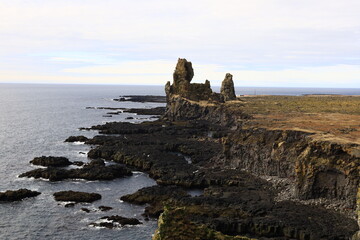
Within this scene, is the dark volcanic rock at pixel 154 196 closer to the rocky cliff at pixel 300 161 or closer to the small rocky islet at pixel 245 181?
the small rocky islet at pixel 245 181

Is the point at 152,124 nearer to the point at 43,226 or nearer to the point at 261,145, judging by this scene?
the point at 261,145

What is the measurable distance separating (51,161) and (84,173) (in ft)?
42.6

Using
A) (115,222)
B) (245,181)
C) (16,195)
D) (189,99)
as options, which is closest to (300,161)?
(245,181)

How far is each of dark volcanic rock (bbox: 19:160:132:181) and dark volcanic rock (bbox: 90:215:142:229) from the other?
65.0 feet

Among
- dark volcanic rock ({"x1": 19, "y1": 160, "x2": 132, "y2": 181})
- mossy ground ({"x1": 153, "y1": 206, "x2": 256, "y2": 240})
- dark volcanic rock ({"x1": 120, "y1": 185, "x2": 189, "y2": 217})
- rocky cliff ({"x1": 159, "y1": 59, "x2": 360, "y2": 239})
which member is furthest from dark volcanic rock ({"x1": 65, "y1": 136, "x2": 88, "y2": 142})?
mossy ground ({"x1": 153, "y1": 206, "x2": 256, "y2": 240})

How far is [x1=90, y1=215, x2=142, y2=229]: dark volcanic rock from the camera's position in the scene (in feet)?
157

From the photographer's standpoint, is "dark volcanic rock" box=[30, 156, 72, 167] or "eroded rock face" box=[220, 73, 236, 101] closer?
"dark volcanic rock" box=[30, 156, 72, 167]

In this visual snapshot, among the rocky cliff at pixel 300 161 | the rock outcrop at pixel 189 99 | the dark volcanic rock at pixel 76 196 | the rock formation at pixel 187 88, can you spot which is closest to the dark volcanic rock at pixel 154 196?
the dark volcanic rock at pixel 76 196

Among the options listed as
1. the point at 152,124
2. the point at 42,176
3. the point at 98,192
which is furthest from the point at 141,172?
the point at 152,124

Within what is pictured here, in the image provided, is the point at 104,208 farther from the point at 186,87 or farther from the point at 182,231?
the point at 186,87

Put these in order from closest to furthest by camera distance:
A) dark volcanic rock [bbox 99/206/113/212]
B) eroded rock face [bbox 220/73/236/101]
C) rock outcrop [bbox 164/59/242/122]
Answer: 1. dark volcanic rock [bbox 99/206/113/212]
2. rock outcrop [bbox 164/59/242/122]
3. eroded rock face [bbox 220/73/236/101]

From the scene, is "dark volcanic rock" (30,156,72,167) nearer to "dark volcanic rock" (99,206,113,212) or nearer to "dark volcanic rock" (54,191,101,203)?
"dark volcanic rock" (54,191,101,203)

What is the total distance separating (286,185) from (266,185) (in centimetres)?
322

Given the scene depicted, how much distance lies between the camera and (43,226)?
47.9 m
